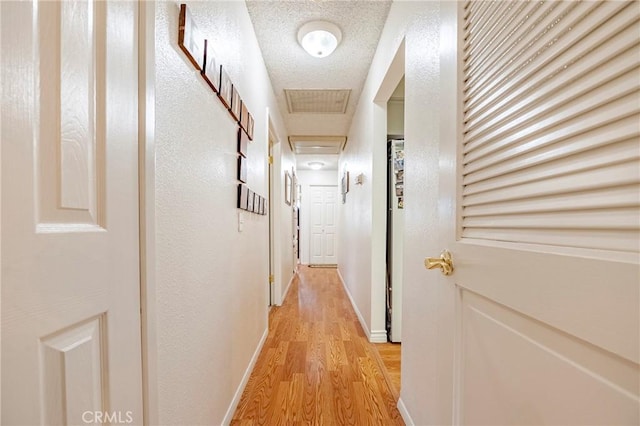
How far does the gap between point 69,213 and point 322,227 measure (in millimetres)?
6625

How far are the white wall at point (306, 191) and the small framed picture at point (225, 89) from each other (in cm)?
562

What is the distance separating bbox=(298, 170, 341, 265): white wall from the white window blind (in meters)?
6.45

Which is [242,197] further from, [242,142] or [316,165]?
[316,165]

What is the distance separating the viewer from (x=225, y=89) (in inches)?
51.6

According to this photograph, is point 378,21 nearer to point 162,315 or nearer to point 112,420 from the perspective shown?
point 162,315

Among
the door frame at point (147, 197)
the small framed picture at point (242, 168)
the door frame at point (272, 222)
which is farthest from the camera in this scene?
the door frame at point (272, 222)

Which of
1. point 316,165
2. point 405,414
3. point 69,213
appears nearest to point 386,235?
point 405,414

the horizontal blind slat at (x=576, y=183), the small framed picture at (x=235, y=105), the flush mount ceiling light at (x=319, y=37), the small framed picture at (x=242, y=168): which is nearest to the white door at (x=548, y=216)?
the horizontal blind slat at (x=576, y=183)

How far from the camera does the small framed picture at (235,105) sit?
56.7 inches

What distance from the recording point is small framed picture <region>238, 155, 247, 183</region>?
160 centimetres

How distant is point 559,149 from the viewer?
0.43 metres

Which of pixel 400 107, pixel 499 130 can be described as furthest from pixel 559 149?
pixel 400 107

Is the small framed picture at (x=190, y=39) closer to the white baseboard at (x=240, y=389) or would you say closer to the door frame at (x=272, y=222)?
the white baseboard at (x=240, y=389)

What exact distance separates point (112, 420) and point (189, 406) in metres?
0.45
